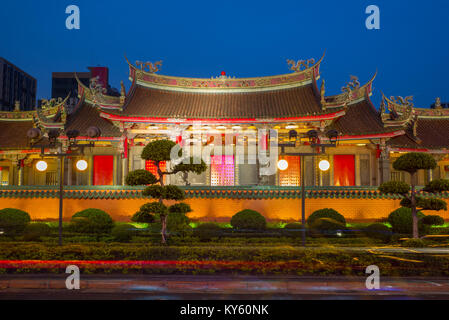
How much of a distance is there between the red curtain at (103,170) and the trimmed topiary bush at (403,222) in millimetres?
17589

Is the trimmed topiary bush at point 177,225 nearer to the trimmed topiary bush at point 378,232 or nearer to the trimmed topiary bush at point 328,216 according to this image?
the trimmed topiary bush at point 328,216

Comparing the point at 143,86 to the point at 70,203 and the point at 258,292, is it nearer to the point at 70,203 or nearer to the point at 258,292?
the point at 70,203

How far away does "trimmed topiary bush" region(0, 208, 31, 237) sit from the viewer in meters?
15.7

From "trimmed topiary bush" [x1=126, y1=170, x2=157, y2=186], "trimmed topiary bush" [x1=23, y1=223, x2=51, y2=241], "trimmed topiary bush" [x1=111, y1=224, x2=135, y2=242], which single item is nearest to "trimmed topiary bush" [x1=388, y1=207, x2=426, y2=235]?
"trimmed topiary bush" [x1=126, y1=170, x2=157, y2=186]

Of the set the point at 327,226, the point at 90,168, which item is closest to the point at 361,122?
the point at 327,226

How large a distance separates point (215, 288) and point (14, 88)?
301 ft

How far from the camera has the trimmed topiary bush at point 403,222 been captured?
14.9 meters

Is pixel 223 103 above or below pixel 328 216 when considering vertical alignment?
above

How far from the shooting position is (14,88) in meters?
82.9

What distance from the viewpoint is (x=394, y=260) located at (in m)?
9.78

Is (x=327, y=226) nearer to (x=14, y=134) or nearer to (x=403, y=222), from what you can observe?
(x=403, y=222)

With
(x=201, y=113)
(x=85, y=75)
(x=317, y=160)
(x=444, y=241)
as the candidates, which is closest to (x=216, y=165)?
(x=201, y=113)

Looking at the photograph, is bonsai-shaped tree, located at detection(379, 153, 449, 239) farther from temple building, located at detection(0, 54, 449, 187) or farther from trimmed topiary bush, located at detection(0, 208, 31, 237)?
trimmed topiary bush, located at detection(0, 208, 31, 237)

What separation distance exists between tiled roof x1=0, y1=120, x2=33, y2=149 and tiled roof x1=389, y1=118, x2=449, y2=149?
81.3ft
